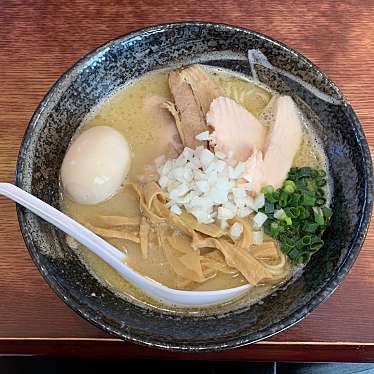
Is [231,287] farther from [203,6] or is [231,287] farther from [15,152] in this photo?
[203,6]

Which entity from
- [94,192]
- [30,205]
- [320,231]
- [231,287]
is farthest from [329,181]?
[30,205]

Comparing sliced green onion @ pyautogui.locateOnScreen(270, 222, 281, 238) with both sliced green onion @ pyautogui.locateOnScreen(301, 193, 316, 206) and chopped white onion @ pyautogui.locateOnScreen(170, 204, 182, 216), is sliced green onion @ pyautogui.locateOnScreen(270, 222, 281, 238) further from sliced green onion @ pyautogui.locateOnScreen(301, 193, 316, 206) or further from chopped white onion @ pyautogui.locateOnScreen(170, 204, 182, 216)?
chopped white onion @ pyautogui.locateOnScreen(170, 204, 182, 216)

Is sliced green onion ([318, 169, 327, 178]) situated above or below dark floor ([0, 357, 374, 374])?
above

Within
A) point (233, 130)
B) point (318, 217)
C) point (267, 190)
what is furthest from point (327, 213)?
point (233, 130)

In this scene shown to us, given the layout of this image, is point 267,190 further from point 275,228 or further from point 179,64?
point 179,64

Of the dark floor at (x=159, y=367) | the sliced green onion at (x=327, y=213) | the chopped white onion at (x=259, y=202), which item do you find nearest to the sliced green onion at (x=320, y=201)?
the sliced green onion at (x=327, y=213)

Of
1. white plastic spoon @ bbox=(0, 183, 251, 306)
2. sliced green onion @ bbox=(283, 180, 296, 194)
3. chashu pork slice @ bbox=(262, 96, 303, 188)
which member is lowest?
white plastic spoon @ bbox=(0, 183, 251, 306)

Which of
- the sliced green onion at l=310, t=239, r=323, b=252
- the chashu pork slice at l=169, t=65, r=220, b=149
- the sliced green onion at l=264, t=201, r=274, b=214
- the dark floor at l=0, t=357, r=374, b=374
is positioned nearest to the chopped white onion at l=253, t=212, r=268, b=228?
the sliced green onion at l=264, t=201, r=274, b=214
